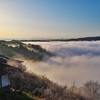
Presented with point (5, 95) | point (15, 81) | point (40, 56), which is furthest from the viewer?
point (40, 56)

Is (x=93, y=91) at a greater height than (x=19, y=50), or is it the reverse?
(x=19, y=50)

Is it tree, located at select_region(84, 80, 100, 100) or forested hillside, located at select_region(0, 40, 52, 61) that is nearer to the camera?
tree, located at select_region(84, 80, 100, 100)

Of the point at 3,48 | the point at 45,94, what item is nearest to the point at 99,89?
the point at 45,94

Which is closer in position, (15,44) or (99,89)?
(99,89)

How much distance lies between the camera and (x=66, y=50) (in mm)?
169750

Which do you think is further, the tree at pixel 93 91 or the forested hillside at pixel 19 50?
the forested hillside at pixel 19 50

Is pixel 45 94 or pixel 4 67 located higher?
pixel 4 67

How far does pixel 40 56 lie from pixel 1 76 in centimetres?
6080

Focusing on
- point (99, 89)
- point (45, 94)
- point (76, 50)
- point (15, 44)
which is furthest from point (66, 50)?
point (45, 94)

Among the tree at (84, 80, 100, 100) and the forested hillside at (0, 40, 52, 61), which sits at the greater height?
the forested hillside at (0, 40, 52, 61)

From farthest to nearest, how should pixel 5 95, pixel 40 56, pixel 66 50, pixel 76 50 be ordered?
1. pixel 76 50
2. pixel 66 50
3. pixel 40 56
4. pixel 5 95

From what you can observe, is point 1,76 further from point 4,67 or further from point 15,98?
point 15,98

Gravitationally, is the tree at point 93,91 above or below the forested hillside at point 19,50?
below

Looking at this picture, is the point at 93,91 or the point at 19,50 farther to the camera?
the point at 19,50
